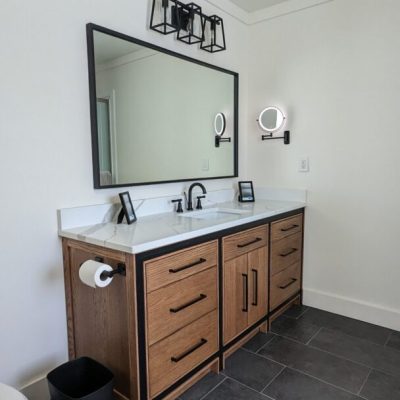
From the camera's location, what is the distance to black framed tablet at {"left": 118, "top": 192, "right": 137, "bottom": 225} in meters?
1.81

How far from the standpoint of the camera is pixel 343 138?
2426 millimetres

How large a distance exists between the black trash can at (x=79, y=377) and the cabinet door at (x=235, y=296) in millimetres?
700

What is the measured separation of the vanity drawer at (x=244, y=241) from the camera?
187 cm

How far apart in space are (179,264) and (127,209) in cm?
47

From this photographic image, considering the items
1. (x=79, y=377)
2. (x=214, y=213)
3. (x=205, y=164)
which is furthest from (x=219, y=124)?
(x=79, y=377)

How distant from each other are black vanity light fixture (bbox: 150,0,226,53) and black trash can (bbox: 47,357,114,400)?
1.87 meters

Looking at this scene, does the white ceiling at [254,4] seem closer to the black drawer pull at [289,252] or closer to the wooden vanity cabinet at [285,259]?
the wooden vanity cabinet at [285,259]

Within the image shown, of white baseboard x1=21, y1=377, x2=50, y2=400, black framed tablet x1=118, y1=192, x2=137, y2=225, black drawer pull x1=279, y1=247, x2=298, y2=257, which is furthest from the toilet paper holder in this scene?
black drawer pull x1=279, y1=247, x2=298, y2=257

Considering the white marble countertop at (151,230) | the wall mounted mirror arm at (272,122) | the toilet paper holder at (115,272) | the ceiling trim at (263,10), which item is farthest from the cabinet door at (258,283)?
the ceiling trim at (263,10)

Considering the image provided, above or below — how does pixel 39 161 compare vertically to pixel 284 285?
above

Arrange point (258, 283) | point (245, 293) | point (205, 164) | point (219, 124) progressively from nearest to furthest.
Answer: point (245, 293) → point (258, 283) → point (205, 164) → point (219, 124)

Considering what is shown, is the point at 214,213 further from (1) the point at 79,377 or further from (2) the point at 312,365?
(1) the point at 79,377

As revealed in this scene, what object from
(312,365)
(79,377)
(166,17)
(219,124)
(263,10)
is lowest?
(312,365)

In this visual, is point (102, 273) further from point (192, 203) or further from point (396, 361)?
point (396, 361)
